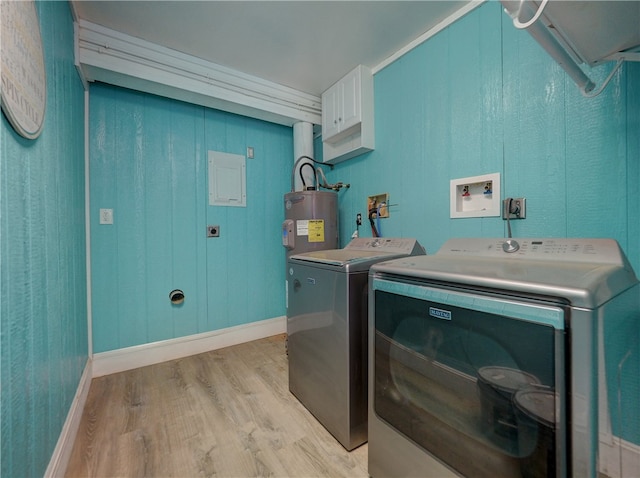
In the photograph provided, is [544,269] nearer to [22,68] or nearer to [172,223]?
[22,68]

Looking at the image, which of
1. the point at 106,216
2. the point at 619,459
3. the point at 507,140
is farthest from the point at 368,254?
the point at 106,216

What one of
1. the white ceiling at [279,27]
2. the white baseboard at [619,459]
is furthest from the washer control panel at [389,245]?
the white ceiling at [279,27]

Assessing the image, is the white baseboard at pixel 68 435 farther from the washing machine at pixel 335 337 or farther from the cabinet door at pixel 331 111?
the cabinet door at pixel 331 111

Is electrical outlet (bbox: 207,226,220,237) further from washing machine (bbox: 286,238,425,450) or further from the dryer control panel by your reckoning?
the dryer control panel

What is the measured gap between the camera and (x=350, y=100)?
224cm

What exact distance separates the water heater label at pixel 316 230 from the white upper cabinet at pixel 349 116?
26.2 inches

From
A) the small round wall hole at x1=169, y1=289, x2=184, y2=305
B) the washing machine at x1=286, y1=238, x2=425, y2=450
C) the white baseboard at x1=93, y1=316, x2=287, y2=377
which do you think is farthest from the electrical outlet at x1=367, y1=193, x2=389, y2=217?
the small round wall hole at x1=169, y1=289, x2=184, y2=305

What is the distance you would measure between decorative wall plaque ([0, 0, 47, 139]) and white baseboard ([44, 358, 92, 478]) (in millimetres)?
1260

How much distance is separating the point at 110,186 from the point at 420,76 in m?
2.41

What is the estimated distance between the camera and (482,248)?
3.90 feet

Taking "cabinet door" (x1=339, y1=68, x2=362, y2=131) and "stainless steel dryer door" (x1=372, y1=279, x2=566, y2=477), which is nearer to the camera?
"stainless steel dryer door" (x1=372, y1=279, x2=566, y2=477)

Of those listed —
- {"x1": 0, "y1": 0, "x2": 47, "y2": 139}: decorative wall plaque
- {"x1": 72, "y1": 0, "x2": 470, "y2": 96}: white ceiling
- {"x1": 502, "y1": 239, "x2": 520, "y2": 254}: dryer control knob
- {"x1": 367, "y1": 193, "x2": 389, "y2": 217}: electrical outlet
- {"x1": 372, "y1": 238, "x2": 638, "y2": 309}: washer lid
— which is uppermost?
{"x1": 72, "y1": 0, "x2": 470, "y2": 96}: white ceiling

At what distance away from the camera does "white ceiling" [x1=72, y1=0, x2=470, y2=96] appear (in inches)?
63.2

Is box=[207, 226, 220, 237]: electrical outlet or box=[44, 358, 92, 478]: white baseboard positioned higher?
box=[207, 226, 220, 237]: electrical outlet
